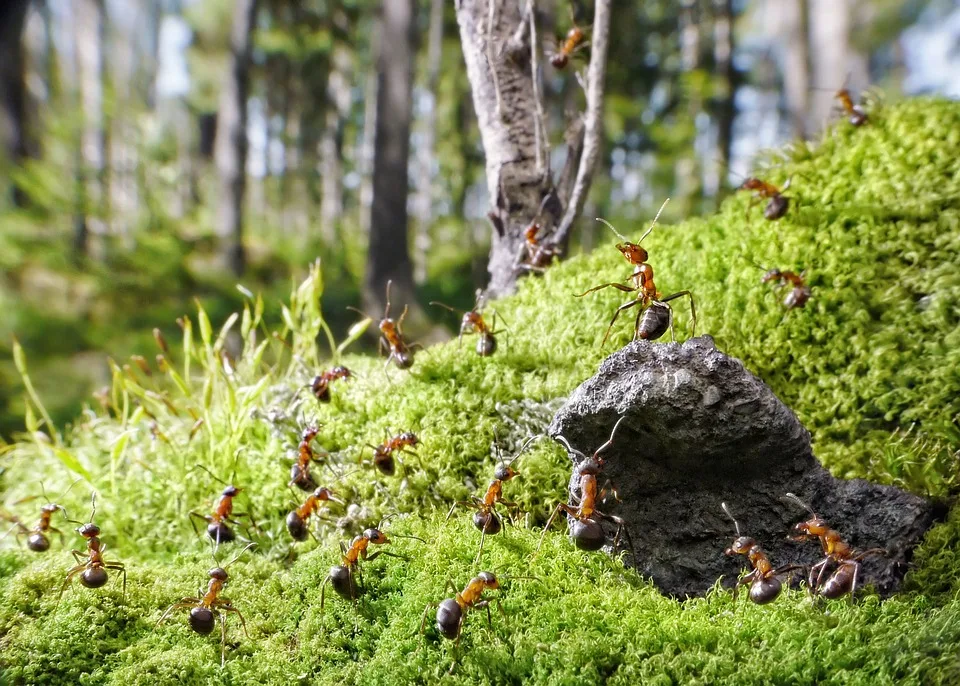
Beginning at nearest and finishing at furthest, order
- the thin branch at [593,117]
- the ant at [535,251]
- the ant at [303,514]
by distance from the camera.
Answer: the ant at [303,514], the thin branch at [593,117], the ant at [535,251]

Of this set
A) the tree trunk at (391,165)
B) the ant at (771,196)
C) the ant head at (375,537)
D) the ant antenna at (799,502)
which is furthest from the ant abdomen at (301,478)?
the tree trunk at (391,165)

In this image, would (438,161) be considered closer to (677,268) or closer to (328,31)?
(328,31)

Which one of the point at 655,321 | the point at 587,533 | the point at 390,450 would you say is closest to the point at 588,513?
the point at 587,533

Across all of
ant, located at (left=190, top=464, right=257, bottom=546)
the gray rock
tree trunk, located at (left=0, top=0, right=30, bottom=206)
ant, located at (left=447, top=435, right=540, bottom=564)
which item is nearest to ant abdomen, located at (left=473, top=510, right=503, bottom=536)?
ant, located at (left=447, top=435, right=540, bottom=564)

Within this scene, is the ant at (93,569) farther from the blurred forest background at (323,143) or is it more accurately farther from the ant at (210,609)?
the blurred forest background at (323,143)

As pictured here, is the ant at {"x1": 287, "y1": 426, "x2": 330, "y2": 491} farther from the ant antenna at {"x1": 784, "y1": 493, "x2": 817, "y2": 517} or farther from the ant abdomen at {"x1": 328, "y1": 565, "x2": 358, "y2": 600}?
the ant antenna at {"x1": 784, "y1": 493, "x2": 817, "y2": 517}

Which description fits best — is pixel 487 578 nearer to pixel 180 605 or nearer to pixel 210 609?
pixel 210 609
